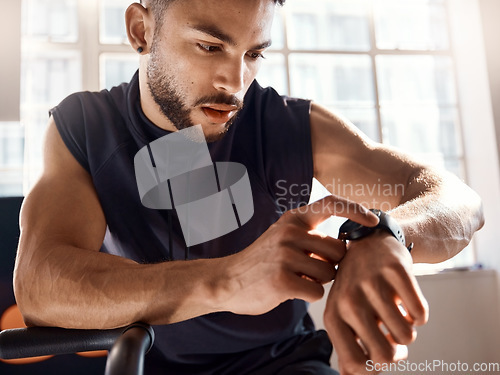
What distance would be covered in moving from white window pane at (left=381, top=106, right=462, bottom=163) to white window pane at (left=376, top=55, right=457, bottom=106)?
0.21 feet

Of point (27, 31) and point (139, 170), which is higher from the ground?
point (27, 31)

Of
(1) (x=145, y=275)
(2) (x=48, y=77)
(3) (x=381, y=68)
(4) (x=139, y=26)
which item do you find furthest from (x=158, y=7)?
(3) (x=381, y=68)

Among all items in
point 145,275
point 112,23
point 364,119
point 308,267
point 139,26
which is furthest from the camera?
point 364,119

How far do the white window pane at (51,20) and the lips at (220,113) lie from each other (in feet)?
6.48

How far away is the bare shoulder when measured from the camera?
94 centimetres

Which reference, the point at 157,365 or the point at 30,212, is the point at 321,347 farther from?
the point at 30,212

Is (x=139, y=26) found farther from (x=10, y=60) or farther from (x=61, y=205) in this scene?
(x=10, y=60)

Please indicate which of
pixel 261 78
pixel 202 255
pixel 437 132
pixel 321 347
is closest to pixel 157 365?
pixel 202 255

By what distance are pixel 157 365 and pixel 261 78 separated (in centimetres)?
215

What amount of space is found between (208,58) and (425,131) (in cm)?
248

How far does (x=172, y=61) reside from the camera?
1.16 metres

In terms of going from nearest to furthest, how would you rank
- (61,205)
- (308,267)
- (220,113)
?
(308,267), (61,205), (220,113)

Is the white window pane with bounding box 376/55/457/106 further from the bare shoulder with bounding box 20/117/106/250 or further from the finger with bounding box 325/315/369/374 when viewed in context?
the finger with bounding box 325/315/369/374

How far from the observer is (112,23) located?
9.32 ft
